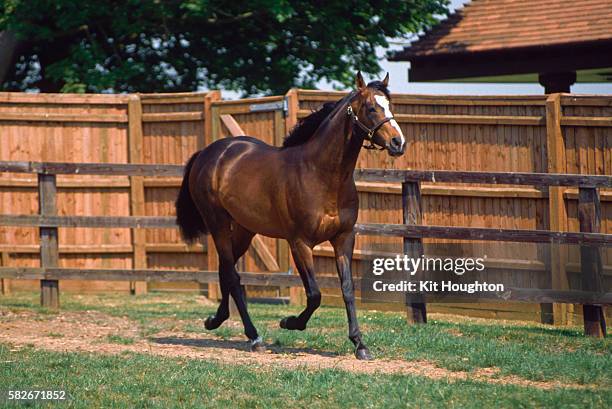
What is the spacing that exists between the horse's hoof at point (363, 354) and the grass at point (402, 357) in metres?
0.16

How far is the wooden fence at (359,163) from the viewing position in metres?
11.6

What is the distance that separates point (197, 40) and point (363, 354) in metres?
12.1

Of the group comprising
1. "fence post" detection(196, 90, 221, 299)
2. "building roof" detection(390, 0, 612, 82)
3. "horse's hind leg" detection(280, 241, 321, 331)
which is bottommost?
"horse's hind leg" detection(280, 241, 321, 331)

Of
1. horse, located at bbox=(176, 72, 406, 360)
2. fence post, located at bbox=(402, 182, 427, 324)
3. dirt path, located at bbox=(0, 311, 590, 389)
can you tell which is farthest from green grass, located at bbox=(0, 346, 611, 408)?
fence post, located at bbox=(402, 182, 427, 324)

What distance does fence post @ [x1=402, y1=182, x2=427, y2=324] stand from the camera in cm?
1158

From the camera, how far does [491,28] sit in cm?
1662

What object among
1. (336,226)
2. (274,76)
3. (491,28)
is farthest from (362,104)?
(274,76)

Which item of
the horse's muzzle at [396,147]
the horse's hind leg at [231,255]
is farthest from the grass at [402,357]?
the horse's muzzle at [396,147]

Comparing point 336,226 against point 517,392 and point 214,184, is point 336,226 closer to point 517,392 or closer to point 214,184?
point 214,184

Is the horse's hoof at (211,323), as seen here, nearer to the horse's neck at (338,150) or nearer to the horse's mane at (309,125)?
the horse's mane at (309,125)

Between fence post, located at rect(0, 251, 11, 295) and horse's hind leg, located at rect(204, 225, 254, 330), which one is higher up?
horse's hind leg, located at rect(204, 225, 254, 330)

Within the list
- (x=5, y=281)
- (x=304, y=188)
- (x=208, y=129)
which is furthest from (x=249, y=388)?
(x=5, y=281)

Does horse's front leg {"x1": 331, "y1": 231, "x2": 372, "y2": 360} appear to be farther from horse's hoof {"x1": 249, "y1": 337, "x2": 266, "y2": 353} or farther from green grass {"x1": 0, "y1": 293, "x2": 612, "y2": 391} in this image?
horse's hoof {"x1": 249, "y1": 337, "x2": 266, "y2": 353}

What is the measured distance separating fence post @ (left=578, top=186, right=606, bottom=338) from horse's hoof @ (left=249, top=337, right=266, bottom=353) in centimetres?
333
